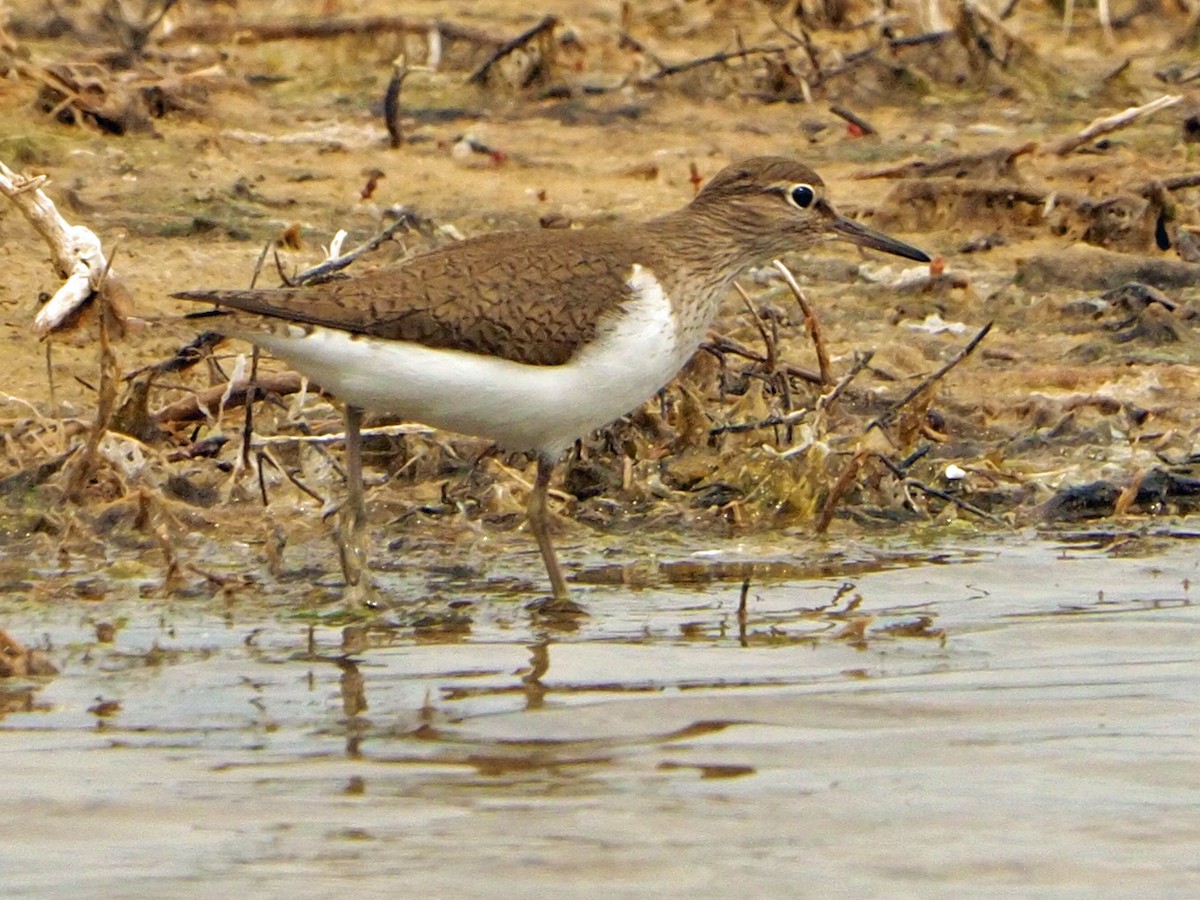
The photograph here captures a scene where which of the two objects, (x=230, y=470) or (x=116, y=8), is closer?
(x=230, y=470)

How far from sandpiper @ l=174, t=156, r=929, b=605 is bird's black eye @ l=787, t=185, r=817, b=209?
0.70 meters

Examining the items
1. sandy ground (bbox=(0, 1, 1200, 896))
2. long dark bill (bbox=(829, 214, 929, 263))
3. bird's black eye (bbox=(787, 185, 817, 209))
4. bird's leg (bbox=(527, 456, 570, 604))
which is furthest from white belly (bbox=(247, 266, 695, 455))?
long dark bill (bbox=(829, 214, 929, 263))

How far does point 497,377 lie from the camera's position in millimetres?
5914

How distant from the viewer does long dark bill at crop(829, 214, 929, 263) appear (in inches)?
281

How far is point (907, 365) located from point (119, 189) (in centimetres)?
368

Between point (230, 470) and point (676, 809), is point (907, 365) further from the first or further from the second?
point (676, 809)

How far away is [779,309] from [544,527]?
2.60 m

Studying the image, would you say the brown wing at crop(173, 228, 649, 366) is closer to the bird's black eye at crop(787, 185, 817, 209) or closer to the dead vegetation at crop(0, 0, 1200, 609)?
the dead vegetation at crop(0, 0, 1200, 609)

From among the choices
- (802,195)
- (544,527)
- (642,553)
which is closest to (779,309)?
(802,195)

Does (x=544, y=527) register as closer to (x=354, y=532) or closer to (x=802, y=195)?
(x=354, y=532)

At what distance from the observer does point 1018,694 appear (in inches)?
A: 211

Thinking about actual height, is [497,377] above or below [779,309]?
below

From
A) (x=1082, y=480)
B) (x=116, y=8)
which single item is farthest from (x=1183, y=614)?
(x=116, y=8)

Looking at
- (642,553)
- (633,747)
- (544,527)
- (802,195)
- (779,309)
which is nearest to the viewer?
(633,747)
